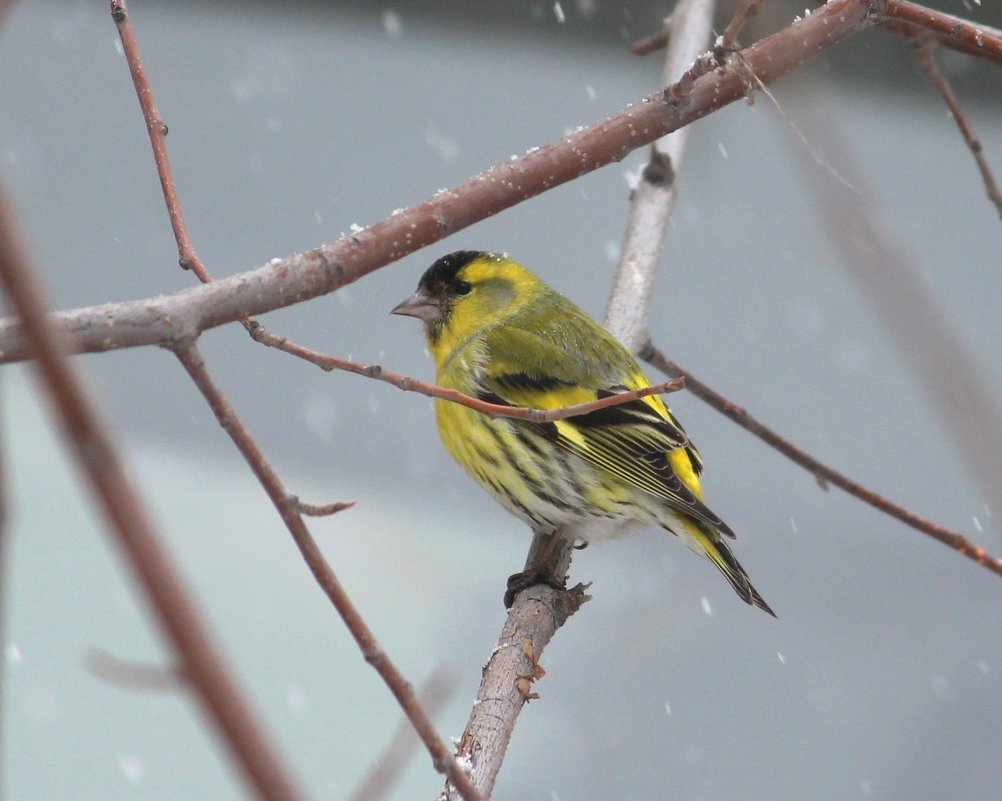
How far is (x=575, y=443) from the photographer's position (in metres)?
3.29

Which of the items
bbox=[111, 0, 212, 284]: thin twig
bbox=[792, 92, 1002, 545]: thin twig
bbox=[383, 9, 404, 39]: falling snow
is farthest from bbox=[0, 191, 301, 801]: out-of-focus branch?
bbox=[383, 9, 404, 39]: falling snow

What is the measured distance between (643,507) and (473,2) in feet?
15.2

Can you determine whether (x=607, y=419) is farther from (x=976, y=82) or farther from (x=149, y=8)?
(x=149, y=8)

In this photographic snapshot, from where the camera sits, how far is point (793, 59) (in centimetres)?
169

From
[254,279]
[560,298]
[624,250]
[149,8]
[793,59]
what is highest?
[793,59]

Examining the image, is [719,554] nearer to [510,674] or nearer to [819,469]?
[819,469]

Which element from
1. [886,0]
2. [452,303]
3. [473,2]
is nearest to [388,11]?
[473,2]

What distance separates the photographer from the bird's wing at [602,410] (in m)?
3.20

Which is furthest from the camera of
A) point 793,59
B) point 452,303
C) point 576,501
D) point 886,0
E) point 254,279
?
point 452,303

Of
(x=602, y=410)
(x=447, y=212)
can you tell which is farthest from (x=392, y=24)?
(x=447, y=212)

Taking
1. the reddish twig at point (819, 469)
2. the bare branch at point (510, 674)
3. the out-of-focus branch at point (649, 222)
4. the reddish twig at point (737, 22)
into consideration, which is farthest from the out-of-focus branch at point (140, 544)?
the out-of-focus branch at point (649, 222)

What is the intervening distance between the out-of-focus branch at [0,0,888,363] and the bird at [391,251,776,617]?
148 centimetres

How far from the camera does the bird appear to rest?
321 centimetres

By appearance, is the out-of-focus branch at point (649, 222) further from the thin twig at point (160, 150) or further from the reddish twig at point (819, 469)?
the thin twig at point (160, 150)
